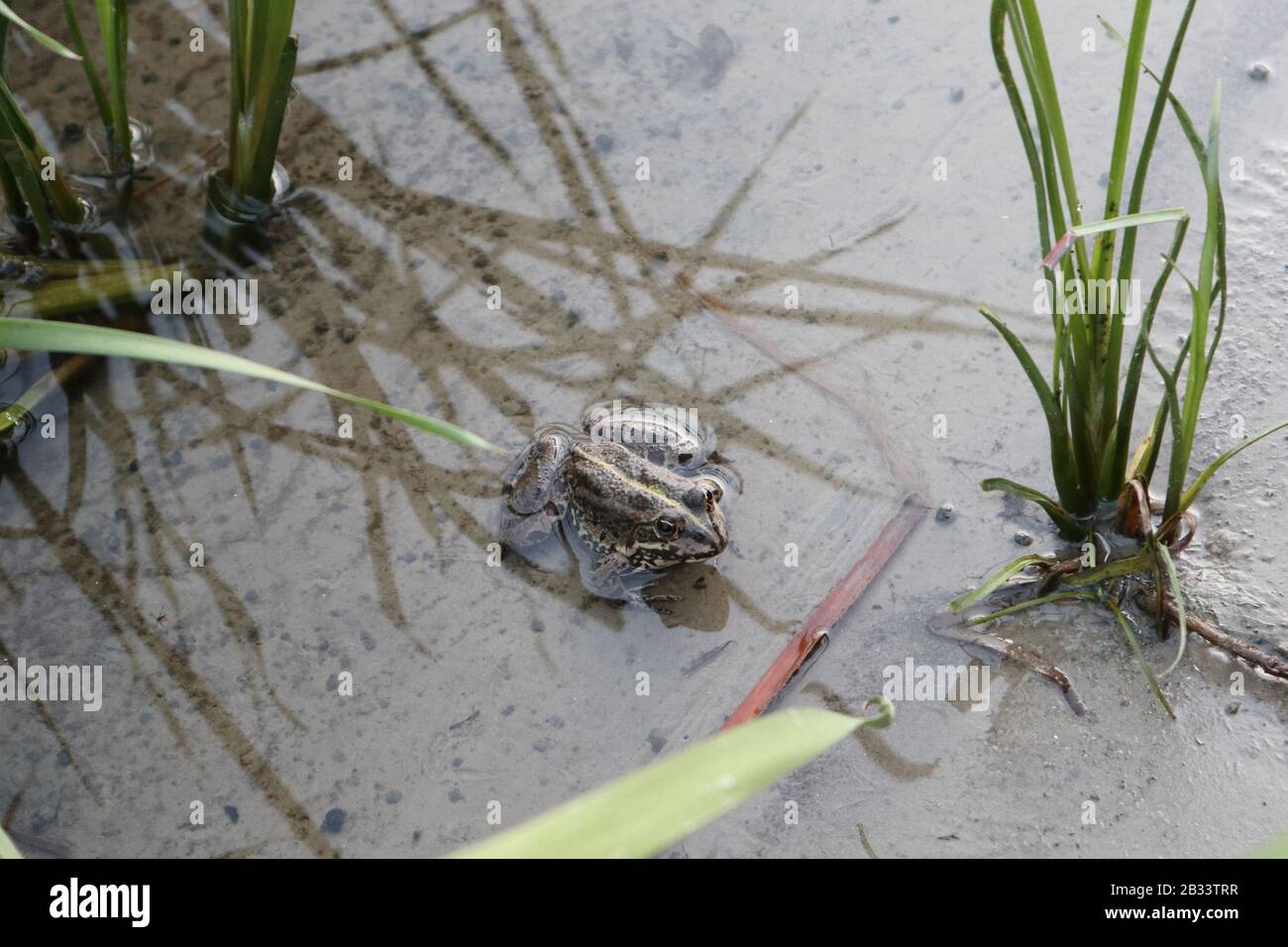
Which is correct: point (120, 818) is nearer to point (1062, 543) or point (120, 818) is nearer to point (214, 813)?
point (214, 813)

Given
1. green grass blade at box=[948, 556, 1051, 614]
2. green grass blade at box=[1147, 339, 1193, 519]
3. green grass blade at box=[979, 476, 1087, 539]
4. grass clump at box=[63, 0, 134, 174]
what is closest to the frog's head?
green grass blade at box=[948, 556, 1051, 614]

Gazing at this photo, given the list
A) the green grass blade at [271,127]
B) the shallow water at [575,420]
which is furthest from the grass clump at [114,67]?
the green grass blade at [271,127]

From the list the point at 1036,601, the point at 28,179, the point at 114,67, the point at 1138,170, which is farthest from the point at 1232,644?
the point at 28,179

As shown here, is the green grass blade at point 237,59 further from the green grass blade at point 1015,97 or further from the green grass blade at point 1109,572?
the green grass blade at point 1109,572

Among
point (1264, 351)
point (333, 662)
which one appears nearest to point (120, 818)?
point (333, 662)

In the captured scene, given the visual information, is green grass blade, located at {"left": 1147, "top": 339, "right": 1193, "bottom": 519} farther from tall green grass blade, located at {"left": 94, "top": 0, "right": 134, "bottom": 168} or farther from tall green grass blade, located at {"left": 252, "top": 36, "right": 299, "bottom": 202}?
tall green grass blade, located at {"left": 94, "top": 0, "right": 134, "bottom": 168}

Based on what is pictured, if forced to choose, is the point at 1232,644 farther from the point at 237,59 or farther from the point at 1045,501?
the point at 237,59
